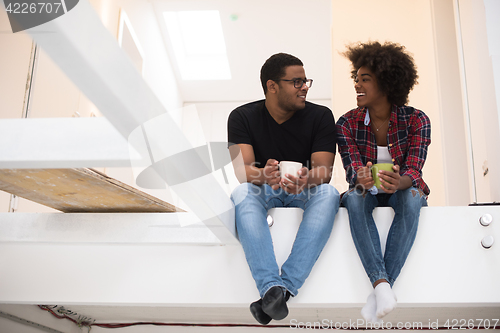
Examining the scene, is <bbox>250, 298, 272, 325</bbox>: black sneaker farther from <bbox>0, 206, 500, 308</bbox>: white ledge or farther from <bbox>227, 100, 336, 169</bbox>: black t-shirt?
<bbox>227, 100, 336, 169</bbox>: black t-shirt

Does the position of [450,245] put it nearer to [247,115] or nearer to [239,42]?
[247,115]

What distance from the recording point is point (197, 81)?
542cm

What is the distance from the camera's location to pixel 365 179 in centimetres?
134

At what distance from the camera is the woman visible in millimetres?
1323

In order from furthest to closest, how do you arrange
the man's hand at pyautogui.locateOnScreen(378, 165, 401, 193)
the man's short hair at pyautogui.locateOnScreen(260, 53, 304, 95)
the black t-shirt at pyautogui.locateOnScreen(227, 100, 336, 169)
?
the man's short hair at pyautogui.locateOnScreen(260, 53, 304, 95) < the black t-shirt at pyautogui.locateOnScreen(227, 100, 336, 169) < the man's hand at pyautogui.locateOnScreen(378, 165, 401, 193)

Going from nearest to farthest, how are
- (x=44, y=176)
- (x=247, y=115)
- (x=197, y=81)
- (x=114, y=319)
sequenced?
1. (x=44, y=176)
2. (x=247, y=115)
3. (x=114, y=319)
4. (x=197, y=81)

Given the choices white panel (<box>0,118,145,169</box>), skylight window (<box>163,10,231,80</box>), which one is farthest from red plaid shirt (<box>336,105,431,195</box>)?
skylight window (<box>163,10,231,80</box>)

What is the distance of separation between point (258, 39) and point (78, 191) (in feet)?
12.8

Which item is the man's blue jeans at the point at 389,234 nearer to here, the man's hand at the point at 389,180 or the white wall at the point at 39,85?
the man's hand at the point at 389,180

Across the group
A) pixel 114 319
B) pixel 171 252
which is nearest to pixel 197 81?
pixel 114 319

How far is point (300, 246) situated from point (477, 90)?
1.21 metres

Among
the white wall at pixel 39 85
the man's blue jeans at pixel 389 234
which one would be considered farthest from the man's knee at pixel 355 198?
the white wall at pixel 39 85

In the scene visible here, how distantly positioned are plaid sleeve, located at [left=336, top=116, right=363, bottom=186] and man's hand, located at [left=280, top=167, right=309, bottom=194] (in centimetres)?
23

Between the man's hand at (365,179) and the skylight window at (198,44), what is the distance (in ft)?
11.6
